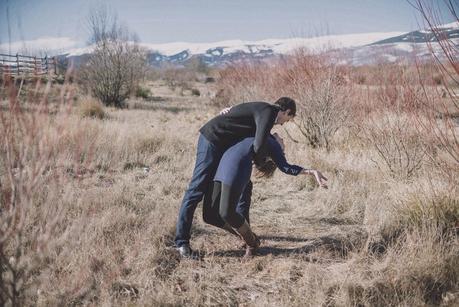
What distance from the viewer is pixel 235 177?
116 inches

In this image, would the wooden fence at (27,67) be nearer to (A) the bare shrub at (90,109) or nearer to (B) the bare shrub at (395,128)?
(B) the bare shrub at (395,128)

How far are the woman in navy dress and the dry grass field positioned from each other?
1.42 feet

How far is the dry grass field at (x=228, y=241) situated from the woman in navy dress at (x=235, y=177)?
1.42ft

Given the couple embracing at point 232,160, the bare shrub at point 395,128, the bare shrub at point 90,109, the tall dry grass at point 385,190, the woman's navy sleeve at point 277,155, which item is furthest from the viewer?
the bare shrub at point 90,109

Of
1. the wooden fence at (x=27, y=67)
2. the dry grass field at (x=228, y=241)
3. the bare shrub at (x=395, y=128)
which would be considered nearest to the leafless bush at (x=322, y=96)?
the bare shrub at (x=395, y=128)

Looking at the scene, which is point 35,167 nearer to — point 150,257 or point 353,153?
point 150,257

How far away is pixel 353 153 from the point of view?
6605mm

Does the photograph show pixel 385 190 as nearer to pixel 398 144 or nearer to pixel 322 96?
pixel 398 144

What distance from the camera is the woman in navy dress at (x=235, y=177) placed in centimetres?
294

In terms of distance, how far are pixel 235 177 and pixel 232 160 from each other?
0.14 meters

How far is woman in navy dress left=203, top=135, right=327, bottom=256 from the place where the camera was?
9.66 feet

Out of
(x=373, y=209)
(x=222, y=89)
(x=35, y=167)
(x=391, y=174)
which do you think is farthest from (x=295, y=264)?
(x=222, y=89)

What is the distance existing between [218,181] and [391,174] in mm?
3182

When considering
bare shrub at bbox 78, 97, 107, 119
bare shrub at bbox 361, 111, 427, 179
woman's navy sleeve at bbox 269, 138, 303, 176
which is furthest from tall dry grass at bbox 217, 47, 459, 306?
bare shrub at bbox 78, 97, 107, 119
